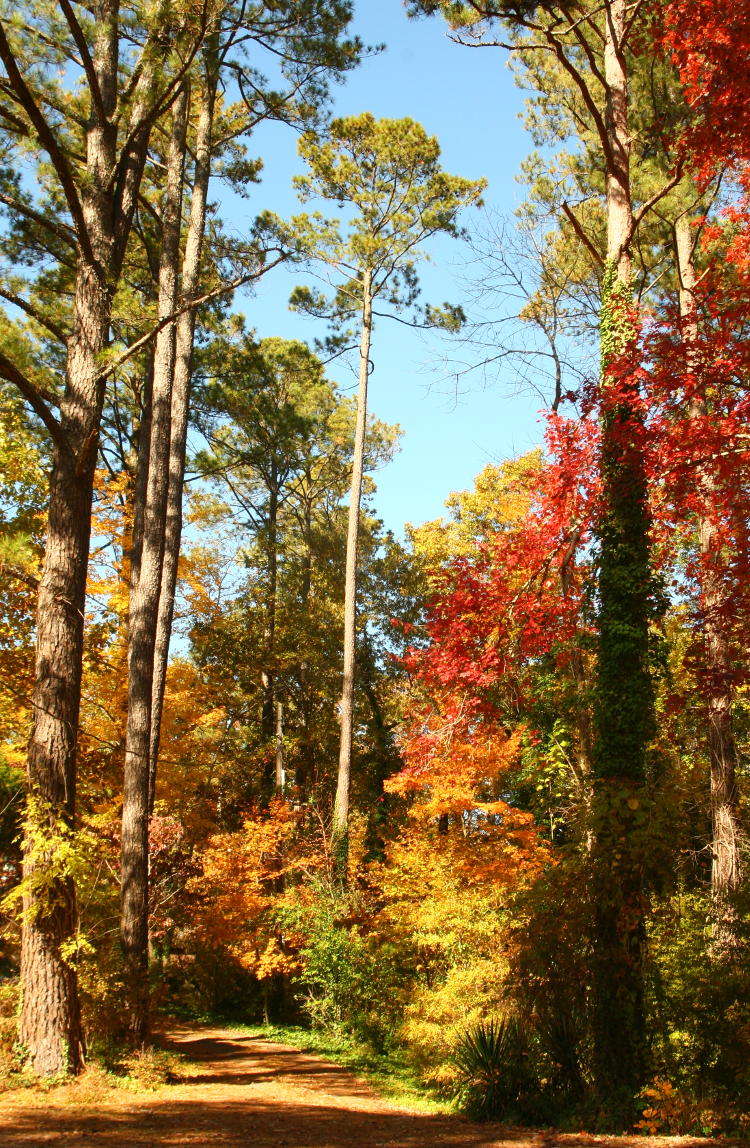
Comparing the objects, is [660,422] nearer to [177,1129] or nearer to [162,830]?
[177,1129]

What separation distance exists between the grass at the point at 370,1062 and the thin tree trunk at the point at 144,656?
3.10 m

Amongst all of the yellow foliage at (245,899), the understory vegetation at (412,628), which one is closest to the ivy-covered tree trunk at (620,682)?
the understory vegetation at (412,628)

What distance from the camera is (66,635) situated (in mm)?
7367

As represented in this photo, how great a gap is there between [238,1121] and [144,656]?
493 centimetres

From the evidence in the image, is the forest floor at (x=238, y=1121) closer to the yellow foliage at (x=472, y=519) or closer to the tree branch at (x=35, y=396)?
the tree branch at (x=35, y=396)

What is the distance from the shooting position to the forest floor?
18.4 feet

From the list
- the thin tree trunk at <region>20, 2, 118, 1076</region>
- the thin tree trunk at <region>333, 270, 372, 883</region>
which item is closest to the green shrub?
the thin tree trunk at <region>20, 2, 118, 1076</region>

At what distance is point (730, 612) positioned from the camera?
880 cm

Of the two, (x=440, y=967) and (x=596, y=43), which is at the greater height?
(x=596, y=43)

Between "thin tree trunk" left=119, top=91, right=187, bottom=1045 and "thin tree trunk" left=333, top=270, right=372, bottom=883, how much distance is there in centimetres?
604

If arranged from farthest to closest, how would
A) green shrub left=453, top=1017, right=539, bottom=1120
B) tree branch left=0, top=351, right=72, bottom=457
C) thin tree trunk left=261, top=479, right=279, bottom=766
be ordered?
thin tree trunk left=261, top=479, right=279, bottom=766
green shrub left=453, top=1017, right=539, bottom=1120
tree branch left=0, top=351, right=72, bottom=457

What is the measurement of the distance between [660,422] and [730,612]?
2.16m

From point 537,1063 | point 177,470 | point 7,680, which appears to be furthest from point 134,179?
point 537,1063

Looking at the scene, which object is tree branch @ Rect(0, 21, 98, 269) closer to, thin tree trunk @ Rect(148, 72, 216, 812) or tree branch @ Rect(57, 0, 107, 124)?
tree branch @ Rect(57, 0, 107, 124)
